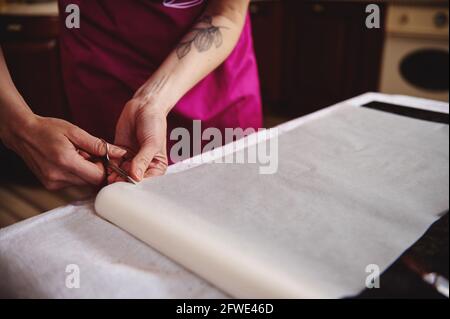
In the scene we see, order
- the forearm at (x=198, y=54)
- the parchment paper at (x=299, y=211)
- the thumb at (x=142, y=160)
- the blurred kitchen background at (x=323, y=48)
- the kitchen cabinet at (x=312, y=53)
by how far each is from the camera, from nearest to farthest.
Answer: the parchment paper at (x=299, y=211) → the thumb at (x=142, y=160) → the forearm at (x=198, y=54) → the blurred kitchen background at (x=323, y=48) → the kitchen cabinet at (x=312, y=53)

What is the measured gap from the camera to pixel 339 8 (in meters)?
1.92

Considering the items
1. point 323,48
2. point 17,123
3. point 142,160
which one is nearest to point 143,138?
point 142,160

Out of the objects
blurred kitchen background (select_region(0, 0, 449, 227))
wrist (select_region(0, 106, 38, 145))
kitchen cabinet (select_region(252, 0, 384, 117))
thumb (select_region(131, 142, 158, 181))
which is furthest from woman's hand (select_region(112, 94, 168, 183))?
kitchen cabinet (select_region(252, 0, 384, 117))

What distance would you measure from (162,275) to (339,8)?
74.2 inches

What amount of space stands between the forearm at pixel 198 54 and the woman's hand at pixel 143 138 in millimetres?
25

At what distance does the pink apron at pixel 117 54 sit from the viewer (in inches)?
23.6

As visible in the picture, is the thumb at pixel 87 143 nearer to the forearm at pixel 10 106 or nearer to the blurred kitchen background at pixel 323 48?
the forearm at pixel 10 106

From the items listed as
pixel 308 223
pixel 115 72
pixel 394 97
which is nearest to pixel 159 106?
pixel 115 72

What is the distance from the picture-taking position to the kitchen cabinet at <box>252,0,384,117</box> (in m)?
1.91

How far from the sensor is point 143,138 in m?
0.48

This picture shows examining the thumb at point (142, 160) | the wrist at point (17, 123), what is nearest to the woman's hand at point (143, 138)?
the thumb at point (142, 160)

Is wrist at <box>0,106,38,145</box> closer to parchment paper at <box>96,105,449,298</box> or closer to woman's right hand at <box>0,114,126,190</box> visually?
woman's right hand at <box>0,114,126,190</box>

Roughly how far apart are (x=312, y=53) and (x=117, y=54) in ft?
5.33

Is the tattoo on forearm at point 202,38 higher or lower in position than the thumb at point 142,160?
higher
